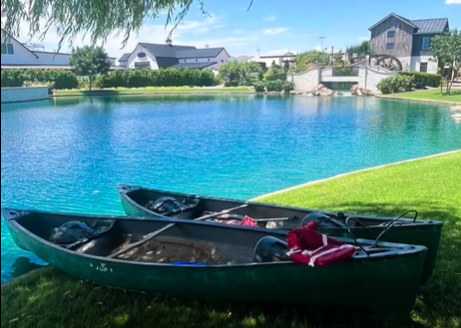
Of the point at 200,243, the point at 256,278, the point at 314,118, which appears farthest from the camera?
the point at 314,118

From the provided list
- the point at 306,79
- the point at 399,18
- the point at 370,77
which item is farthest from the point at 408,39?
the point at 306,79

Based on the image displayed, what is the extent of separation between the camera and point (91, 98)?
35094 millimetres

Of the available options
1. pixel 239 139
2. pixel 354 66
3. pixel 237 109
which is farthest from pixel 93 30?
pixel 354 66

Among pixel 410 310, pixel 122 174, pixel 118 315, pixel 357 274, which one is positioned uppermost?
pixel 357 274

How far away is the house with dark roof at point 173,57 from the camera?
49.1m

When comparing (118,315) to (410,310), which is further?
(118,315)

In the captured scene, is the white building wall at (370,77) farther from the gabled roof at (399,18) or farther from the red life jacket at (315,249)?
the red life jacket at (315,249)

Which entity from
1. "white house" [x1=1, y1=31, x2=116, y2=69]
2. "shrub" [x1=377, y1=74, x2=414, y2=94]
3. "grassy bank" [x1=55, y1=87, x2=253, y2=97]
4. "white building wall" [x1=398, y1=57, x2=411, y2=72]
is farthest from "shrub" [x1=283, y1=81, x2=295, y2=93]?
"white house" [x1=1, y1=31, x2=116, y2=69]

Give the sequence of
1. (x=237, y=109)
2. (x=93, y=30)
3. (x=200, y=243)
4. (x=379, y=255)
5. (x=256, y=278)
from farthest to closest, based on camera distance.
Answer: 1. (x=237, y=109)
2. (x=200, y=243)
3. (x=93, y=30)
4. (x=256, y=278)
5. (x=379, y=255)

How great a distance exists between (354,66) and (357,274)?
1476 inches

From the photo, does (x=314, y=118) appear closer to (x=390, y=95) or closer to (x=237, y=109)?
(x=237, y=109)

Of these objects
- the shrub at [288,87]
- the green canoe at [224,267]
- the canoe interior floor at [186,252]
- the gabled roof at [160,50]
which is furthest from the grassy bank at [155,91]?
the canoe interior floor at [186,252]

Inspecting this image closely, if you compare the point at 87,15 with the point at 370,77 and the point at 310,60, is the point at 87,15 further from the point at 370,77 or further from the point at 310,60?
the point at 310,60

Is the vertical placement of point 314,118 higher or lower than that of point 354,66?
lower
